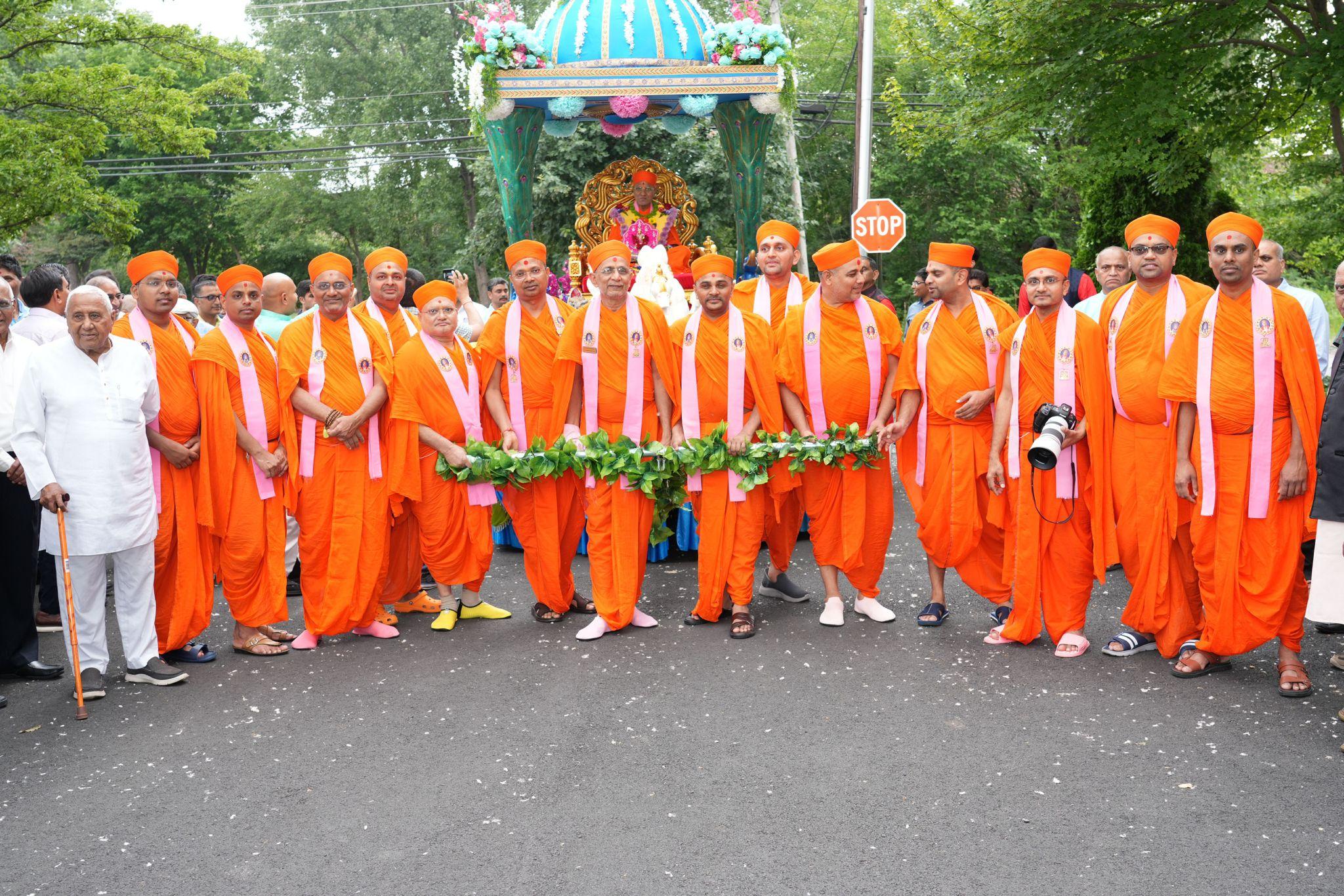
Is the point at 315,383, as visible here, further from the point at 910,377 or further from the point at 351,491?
the point at 910,377

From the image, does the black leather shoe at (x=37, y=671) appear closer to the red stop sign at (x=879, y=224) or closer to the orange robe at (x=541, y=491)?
the orange robe at (x=541, y=491)

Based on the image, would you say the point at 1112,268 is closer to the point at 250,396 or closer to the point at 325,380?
the point at 325,380

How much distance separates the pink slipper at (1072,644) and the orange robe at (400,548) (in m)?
3.68

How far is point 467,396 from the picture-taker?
21.9 ft

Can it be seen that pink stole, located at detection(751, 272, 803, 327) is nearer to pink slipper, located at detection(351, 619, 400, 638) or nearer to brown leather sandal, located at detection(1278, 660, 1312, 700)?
pink slipper, located at detection(351, 619, 400, 638)

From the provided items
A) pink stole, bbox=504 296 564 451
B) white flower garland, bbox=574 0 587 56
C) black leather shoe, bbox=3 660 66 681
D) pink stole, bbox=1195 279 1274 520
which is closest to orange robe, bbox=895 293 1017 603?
pink stole, bbox=1195 279 1274 520

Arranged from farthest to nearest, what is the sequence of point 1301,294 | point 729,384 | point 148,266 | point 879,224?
point 879,224, point 1301,294, point 729,384, point 148,266

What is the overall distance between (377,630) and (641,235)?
24.7 feet

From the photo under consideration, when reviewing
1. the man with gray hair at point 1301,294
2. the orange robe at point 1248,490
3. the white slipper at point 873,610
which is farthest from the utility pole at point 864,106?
the orange robe at point 1248,490

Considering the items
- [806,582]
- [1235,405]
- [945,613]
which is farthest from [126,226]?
[1235,405]

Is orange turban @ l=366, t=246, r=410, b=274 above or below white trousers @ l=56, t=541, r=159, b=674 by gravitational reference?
above

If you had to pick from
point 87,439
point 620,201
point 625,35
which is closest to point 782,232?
point 87,439

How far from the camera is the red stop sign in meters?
13.4

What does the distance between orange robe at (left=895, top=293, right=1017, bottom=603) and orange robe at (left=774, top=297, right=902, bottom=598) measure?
0.20m
